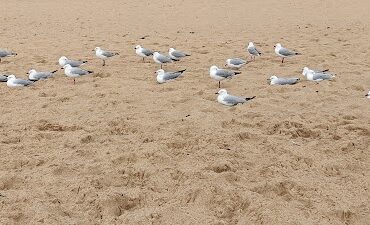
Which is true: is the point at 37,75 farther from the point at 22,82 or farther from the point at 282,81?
the point at 282,81

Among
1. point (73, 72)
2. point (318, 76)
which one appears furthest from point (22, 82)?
point (318, 76)

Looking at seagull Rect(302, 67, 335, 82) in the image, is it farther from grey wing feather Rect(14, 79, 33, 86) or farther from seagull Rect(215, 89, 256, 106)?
grey wing feather Rect(14, 79, 33, 86)

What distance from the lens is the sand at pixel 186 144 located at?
4.71m

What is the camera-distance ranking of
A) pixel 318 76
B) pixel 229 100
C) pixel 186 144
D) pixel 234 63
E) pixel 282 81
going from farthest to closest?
pixel 234 63 → pixel 318 76 → pixel 282 81 → pixel 229 100 → pixel 186 144

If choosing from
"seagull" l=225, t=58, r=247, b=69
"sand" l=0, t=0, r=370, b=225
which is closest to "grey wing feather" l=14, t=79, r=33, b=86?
"sand" l=0, t=0, r=370, b=225

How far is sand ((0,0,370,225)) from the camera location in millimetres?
4707

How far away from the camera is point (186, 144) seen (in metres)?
6.12

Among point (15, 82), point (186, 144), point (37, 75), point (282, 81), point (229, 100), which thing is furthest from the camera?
point (37, 75)

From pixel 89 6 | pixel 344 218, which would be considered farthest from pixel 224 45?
pixel 89 6

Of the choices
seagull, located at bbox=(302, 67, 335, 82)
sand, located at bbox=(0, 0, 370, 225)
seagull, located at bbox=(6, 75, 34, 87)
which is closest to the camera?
sand, located at bbox=(0, 0, 370, 225)

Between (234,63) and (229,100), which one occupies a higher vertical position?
(229,100)

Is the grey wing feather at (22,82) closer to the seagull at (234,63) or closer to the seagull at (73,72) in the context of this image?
the seagull at (73,72)

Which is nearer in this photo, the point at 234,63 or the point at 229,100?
the point at 229,100

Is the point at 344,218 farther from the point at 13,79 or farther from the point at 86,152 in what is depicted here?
the point at 13,79
